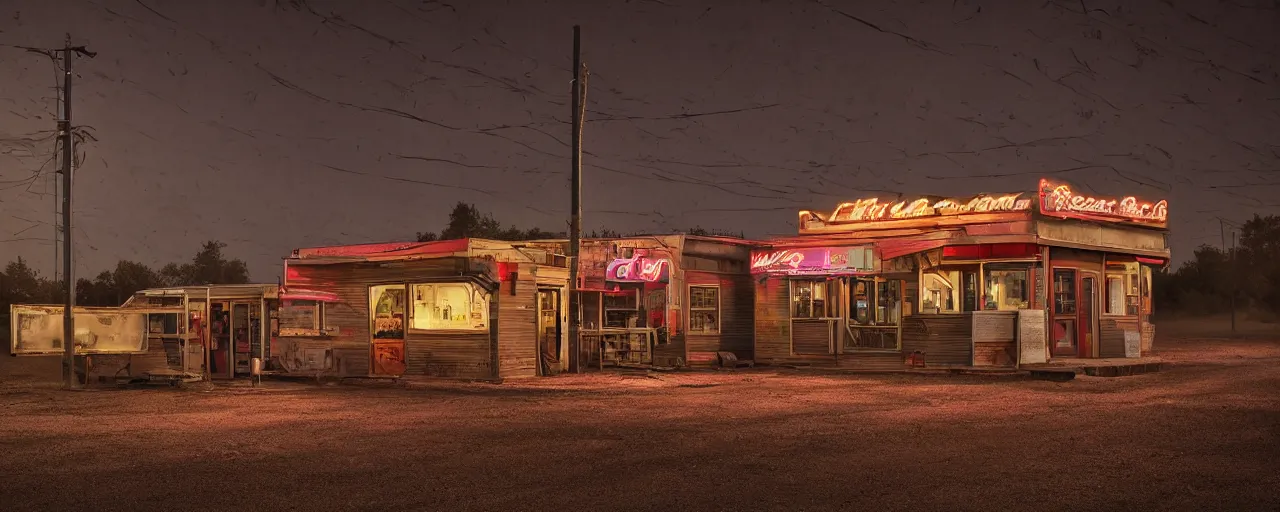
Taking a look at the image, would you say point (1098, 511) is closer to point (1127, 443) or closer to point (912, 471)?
point (912, 471)

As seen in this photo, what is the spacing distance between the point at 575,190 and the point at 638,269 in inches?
157

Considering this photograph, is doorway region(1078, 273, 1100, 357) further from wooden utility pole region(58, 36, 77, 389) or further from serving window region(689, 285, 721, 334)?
wooden utility pole region(58, 36, 77, 389)

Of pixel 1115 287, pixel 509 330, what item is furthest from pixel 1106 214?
pixel 509 330

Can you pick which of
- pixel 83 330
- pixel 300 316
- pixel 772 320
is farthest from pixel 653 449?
pixel 772 320

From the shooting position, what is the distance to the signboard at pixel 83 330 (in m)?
20.7

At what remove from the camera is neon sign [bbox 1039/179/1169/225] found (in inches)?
1005

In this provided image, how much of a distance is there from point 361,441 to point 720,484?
5135 millimetres

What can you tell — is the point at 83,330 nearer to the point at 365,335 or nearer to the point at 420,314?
the point at 365,335

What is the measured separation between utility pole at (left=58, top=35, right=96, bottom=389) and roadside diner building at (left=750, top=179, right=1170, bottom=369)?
1642 centimetres

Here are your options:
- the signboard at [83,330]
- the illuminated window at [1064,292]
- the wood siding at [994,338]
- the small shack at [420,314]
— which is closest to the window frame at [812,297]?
the wood siding at [994,338]

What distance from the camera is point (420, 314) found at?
79.0 ft

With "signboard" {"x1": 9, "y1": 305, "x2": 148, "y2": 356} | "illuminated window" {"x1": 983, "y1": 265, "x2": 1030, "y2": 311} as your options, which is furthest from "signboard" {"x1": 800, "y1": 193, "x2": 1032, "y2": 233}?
"signboard" {"x1": 9, "y1": 305, "x2": 148, "y2": 356}

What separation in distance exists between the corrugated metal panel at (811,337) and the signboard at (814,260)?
1520 millimetres

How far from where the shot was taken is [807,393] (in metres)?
19.3
